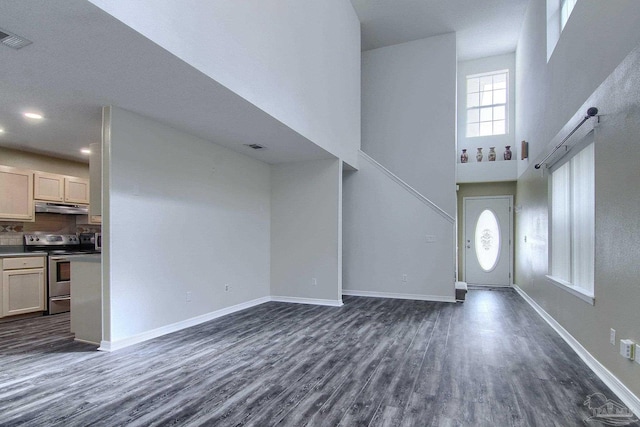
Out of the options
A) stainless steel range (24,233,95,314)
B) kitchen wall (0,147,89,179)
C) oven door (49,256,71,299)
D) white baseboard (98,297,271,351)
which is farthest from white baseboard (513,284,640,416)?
kitchen wall (0,147,89,179)

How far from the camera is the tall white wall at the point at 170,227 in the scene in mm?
3463

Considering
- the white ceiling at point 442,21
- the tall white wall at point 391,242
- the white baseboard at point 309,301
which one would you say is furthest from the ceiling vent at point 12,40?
the white ceiling at point 442,21

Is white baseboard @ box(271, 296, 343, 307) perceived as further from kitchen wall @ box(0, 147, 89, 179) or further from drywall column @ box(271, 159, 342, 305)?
kitchen wall @ box(0, 147, 89, 179)

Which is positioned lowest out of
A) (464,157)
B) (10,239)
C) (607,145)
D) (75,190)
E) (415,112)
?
(10,239)

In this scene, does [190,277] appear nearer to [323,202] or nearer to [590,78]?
[323,202]

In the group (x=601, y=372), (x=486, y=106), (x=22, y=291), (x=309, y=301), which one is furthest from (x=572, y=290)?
(x=22, y=291)

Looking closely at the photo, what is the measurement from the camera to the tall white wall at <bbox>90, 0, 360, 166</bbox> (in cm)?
246

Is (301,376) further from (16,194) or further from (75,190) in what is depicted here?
(75,190)

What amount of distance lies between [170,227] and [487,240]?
7133 millimetres

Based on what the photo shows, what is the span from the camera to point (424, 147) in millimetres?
7285

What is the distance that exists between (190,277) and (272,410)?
2470mm

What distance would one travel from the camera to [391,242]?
20.9 ft

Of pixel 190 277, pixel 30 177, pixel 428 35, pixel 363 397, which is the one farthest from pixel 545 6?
pixel 30 177

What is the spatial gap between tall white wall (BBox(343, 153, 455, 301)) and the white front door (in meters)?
2.74
